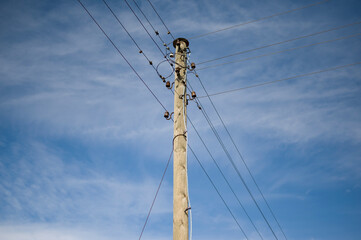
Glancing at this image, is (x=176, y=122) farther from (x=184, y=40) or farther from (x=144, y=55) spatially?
(x=184, y=40)

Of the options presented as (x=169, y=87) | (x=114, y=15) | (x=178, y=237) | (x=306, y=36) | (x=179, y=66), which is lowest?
(x=178, y=237)

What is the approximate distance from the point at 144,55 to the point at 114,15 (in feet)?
4.21

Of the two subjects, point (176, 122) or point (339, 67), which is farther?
point (339, 67)

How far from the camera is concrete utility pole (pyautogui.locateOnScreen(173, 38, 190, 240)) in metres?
4.81

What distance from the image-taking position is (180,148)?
557 cm

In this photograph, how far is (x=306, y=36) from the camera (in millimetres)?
8758

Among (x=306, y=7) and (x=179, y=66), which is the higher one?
(x=306, y=7)

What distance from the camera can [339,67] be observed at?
8.95 meters

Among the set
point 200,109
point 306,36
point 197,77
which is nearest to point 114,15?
point 197,77

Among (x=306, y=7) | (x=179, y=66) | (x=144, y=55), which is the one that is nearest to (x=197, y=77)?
(x=179, y=66)

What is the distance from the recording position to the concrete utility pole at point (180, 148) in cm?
481

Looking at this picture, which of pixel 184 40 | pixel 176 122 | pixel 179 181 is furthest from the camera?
pixel 184 40

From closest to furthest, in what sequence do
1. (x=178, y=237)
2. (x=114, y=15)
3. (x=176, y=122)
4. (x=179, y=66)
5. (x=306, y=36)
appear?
(x=178, y=237)
(x=176, y=122)
(x=114, y=15)
(x=179, y=66)
(x=306, y=36)

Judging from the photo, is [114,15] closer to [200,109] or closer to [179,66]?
[179,66]
